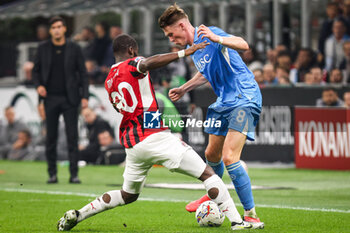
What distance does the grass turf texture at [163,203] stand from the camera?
7.99 m

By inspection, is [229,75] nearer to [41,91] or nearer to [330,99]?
[41,91]

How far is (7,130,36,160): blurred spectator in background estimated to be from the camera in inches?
745

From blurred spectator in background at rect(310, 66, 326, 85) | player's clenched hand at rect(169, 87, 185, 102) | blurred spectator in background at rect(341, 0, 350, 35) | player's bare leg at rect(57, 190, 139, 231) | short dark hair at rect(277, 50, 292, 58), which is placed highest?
blurred spectator in background at rect(341, 0, 350, 35)

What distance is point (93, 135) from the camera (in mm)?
17562

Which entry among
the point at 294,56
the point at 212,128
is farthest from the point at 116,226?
the point at 294,56

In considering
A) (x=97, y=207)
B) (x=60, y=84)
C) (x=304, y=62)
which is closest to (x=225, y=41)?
(x=97, y=207)

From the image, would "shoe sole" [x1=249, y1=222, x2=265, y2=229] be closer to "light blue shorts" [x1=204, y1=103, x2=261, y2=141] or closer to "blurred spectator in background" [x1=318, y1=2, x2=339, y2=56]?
"light blue shorts" [x1=204, y1=103, x2=261, y2=141]

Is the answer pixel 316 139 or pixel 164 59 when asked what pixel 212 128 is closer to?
pixel 164 59

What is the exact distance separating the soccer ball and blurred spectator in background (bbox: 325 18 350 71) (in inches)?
385

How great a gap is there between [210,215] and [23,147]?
11.9 m

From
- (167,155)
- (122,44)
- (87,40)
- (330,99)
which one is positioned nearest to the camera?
(167,155)

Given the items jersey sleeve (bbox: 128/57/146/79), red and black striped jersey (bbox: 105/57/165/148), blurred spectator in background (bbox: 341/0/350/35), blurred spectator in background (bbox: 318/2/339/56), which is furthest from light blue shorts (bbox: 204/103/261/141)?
blurred spectator in background (bbox: 318/2/339/56)

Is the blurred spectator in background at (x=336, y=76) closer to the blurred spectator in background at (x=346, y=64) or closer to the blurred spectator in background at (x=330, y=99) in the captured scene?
the blurred spectator in background at (x=346, y=64)

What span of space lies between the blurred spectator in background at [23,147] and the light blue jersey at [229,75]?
454 inches
